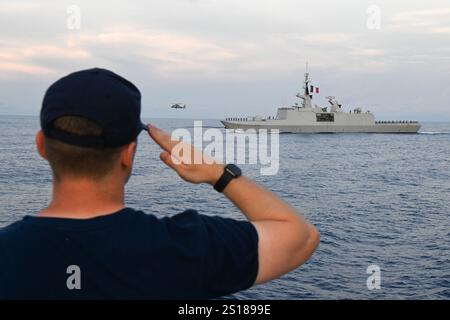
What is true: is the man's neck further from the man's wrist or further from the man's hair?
the man's wrist

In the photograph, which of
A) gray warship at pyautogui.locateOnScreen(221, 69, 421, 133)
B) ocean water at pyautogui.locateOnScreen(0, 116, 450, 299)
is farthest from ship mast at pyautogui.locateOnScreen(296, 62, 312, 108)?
ocean water at pyautogui.locateOnScreen(0, 116, 450, 299)

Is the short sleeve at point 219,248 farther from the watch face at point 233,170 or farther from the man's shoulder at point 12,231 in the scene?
the man's shoulder at point 12,231

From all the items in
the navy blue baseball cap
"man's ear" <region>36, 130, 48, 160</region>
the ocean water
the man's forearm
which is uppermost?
the navy blue baseball cap

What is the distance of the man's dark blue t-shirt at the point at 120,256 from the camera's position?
143 cm

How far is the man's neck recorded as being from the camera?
1.50m

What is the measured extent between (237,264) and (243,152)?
48.6 meters

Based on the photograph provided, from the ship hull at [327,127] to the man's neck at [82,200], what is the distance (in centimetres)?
7377

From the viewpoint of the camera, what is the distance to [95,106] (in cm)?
145

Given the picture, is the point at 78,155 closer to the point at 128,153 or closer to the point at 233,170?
the point at 128,153

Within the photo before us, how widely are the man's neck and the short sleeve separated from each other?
0.21 metres

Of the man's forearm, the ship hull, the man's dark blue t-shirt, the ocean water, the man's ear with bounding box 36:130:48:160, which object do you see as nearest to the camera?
the man's dark blue t-shirt

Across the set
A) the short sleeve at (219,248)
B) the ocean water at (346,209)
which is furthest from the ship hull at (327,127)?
the short sleeve at (219,248)
